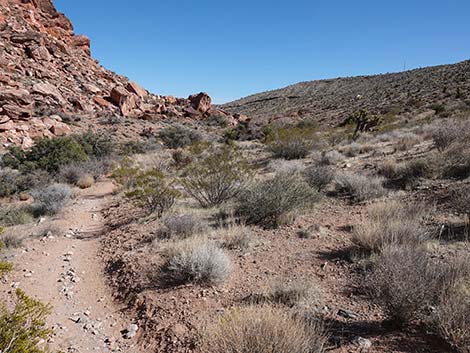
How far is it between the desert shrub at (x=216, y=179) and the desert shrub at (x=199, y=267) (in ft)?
11.7

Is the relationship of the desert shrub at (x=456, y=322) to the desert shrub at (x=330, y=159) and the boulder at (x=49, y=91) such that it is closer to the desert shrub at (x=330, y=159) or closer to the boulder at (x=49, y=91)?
the desert shrub at (x=330, y=159)

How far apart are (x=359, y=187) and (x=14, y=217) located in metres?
9.25

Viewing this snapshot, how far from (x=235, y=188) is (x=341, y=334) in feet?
18.9

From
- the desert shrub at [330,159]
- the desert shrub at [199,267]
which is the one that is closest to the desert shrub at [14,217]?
the desert shrub at [199,267]

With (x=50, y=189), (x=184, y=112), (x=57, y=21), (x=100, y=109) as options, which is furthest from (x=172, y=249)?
(x=57, y=21)

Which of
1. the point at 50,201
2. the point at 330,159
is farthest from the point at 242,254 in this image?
the point at 330,159

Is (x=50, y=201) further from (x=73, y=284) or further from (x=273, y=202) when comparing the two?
(x=273, y=202)

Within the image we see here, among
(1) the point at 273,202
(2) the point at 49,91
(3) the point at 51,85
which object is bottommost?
(1) the point at 273,202

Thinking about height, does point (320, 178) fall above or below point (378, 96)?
below

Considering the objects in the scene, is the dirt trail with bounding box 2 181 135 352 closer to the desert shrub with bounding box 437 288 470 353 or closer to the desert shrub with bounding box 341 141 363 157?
the desert shrub with bounding box 437 288 470 353

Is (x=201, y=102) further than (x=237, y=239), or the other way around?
(x=201, y=102)

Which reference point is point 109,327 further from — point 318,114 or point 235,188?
point 318,114

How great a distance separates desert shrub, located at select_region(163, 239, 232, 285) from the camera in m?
4.33

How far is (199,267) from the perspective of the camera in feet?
14.2
